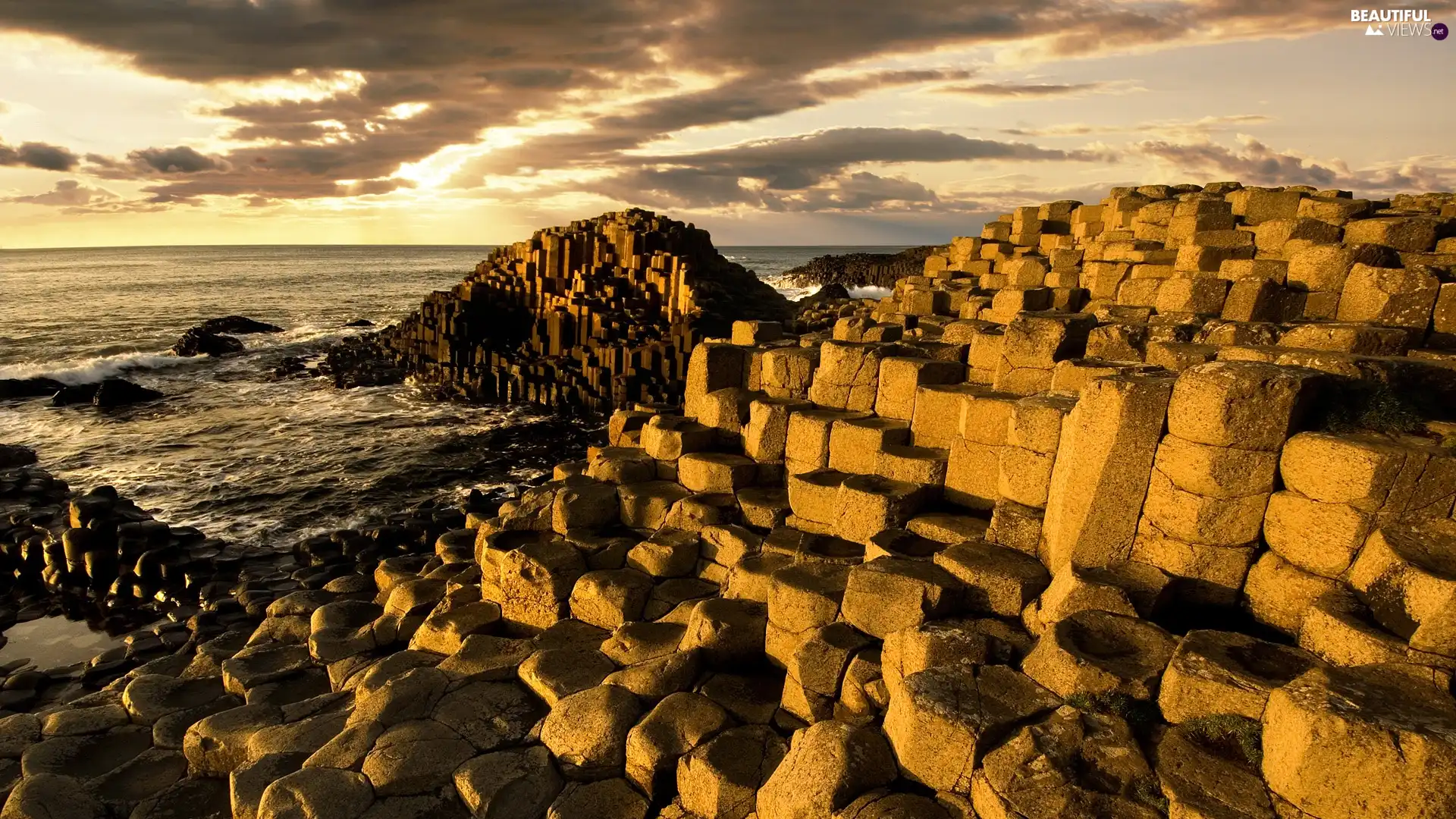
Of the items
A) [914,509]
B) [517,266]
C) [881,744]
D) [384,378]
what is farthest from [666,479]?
[517,266]

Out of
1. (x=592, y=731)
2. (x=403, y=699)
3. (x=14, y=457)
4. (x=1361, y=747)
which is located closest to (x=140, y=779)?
(x=403, y=699)

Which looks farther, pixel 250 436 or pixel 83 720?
pixel 250 436

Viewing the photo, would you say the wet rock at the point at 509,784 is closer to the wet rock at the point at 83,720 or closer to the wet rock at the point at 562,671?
the wet rock at the point at 562,671

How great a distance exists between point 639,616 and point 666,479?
228 centimetres

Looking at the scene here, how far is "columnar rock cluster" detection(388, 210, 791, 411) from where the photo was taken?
27188 mm

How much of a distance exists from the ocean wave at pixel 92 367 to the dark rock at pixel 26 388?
833 millimetres

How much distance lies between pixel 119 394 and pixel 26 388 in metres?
5.72

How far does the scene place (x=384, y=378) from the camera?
32.6m

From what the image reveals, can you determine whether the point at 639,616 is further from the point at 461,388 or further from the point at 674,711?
the point at 461,388

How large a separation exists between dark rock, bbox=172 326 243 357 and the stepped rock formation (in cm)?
3398

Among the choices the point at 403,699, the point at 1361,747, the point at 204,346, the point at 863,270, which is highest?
the point at 863,270

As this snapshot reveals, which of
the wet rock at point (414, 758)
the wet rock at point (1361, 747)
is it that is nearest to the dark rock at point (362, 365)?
the wet rock at point (414, 758)

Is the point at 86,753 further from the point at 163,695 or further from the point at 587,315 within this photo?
the point at 587,315

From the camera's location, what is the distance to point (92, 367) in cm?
3422
